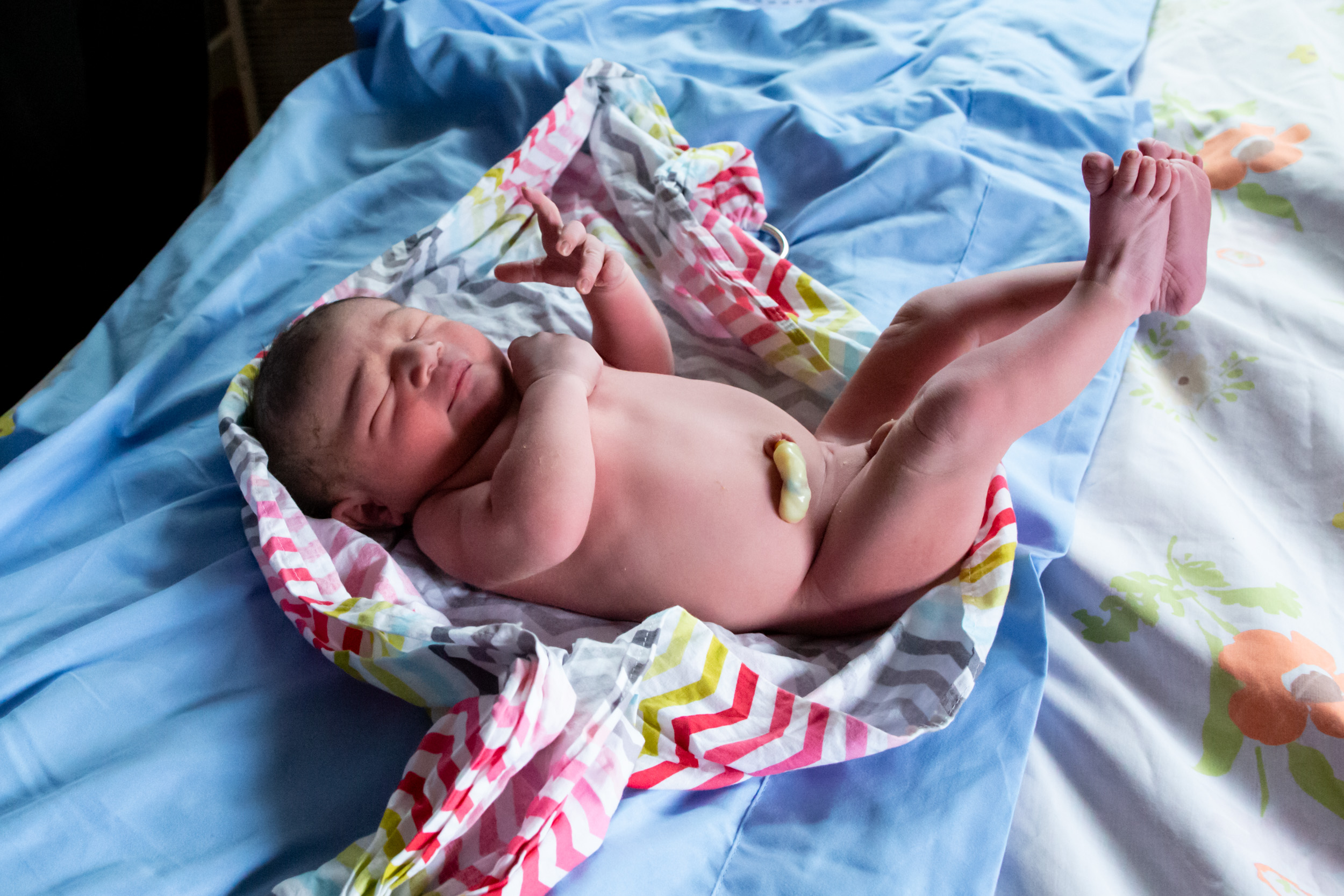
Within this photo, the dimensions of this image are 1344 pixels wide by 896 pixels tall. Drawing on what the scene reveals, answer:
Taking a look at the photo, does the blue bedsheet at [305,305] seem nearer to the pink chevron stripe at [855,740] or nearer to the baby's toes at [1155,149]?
the pink chevron stripe at [855,740]

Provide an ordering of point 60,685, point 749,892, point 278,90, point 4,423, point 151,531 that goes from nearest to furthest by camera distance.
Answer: point 749,892 < point 60,685 < point 151,531 < point 4,423 < point 278,90

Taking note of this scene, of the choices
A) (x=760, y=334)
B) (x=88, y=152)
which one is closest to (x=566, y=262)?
(x=760, y=334)

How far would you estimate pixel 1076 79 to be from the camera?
156 cm

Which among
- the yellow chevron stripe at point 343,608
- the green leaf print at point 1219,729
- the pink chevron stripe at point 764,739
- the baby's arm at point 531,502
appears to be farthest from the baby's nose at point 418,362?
the green leaf print at point 1219,729

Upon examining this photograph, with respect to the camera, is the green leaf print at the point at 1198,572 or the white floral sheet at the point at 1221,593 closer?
the white floral sheet at the point at 1221,593

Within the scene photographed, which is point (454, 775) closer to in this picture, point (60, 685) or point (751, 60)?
point (60, 685)

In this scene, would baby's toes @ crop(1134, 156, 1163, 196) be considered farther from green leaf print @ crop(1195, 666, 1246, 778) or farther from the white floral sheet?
green leaf print @ crop(1195, 666, 1246, 778)

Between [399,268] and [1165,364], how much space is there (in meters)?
1.01

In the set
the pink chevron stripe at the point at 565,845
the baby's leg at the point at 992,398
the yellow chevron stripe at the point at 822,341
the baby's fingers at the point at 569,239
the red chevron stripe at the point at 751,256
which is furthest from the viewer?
the red chevron stripe at the point at 751,256

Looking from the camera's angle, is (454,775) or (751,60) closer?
(454,775)

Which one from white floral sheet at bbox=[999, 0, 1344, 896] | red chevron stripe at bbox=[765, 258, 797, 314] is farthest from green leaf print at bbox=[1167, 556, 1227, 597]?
red chevron stripe at bbox=[765, 258, 797, 314]

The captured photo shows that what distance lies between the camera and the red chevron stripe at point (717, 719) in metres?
0.76

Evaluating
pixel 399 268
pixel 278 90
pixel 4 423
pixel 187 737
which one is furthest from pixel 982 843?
pixel 278 90

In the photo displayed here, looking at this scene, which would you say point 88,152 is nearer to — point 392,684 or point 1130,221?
point 392,684
